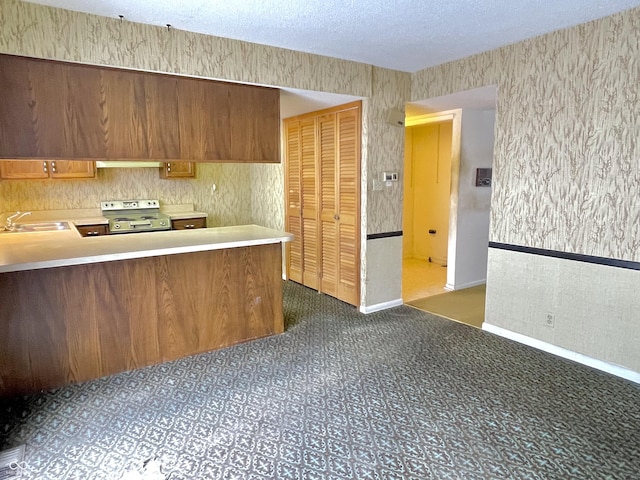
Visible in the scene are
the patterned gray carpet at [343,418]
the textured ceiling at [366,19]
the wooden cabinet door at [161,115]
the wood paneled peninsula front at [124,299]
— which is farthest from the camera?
the wooden cabinet door at [161,115]

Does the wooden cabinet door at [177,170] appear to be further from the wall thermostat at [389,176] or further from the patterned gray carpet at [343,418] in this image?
the patterned gray carpet at [343,418]

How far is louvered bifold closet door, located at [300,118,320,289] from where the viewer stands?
4754 millimetres

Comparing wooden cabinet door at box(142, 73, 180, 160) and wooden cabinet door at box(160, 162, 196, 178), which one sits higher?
wooden cabinet door at box(142, 73, 180, 160)

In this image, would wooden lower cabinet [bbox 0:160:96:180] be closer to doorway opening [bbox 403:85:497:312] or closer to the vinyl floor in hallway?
doorway opening [bbox 403:85:497:312]

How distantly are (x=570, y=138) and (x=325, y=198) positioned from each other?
2.44 metres

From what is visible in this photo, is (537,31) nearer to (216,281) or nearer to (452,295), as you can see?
(452,295)

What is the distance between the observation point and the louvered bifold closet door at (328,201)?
4465 mm

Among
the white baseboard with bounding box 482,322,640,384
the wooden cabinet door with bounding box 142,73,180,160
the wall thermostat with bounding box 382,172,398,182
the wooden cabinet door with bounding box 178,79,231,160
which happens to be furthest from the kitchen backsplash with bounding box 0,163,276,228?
the white baseboard with bounding box 482,322,640,384

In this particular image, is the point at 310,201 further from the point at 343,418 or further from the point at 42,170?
the point at 42,170

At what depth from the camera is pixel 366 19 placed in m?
2.82

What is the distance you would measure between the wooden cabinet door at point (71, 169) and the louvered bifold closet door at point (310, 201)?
8.51 ft

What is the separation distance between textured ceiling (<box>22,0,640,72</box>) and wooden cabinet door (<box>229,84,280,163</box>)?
417mm

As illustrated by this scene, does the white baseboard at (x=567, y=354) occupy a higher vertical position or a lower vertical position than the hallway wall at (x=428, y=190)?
lower

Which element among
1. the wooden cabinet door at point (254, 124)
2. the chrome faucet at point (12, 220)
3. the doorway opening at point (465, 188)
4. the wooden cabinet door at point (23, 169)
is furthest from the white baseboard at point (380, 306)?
the wooden cabinet door at point (23, 169)
